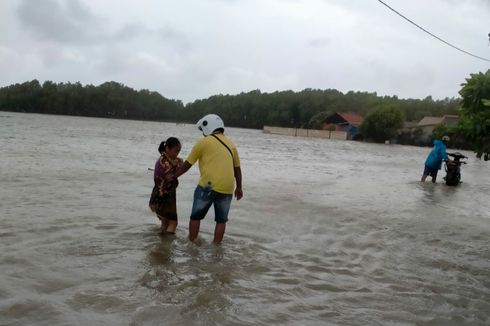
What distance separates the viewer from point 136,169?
62.2ft

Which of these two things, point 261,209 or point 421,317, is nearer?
point 421,317

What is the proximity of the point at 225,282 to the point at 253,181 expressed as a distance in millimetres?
11437

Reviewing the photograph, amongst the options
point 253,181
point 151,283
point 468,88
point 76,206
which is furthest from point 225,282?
point 253,181

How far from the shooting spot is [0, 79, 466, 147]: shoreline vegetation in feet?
485

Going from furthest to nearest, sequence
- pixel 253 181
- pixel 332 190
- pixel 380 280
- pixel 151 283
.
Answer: pixel 253 181 < pixel 332 190 < pixel 380 280 < pixel 151 283

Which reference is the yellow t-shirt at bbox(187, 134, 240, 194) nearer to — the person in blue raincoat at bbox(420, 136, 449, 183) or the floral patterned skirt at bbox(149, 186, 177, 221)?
the floral patterned skirt at bbox(149, 186, 177, 221)

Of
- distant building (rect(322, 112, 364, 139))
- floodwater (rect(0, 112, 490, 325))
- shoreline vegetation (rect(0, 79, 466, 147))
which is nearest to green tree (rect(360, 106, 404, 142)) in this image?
distant building (rect(322, 112, 364, 139))

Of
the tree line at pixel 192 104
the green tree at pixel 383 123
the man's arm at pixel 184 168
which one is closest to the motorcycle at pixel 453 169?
the man's arm at pixel 184 168

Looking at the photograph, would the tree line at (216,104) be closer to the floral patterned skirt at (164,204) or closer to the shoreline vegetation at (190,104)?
the shoreline vegetation at (190,104)

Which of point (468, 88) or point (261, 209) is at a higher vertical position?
point (468, 88)

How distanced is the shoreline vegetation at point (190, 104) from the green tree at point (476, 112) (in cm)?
12226

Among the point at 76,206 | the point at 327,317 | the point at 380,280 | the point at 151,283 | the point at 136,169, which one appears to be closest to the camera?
the point at 327,317

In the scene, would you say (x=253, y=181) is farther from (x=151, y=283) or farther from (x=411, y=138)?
(x=411, y=138)

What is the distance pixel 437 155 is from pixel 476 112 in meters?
10.7
